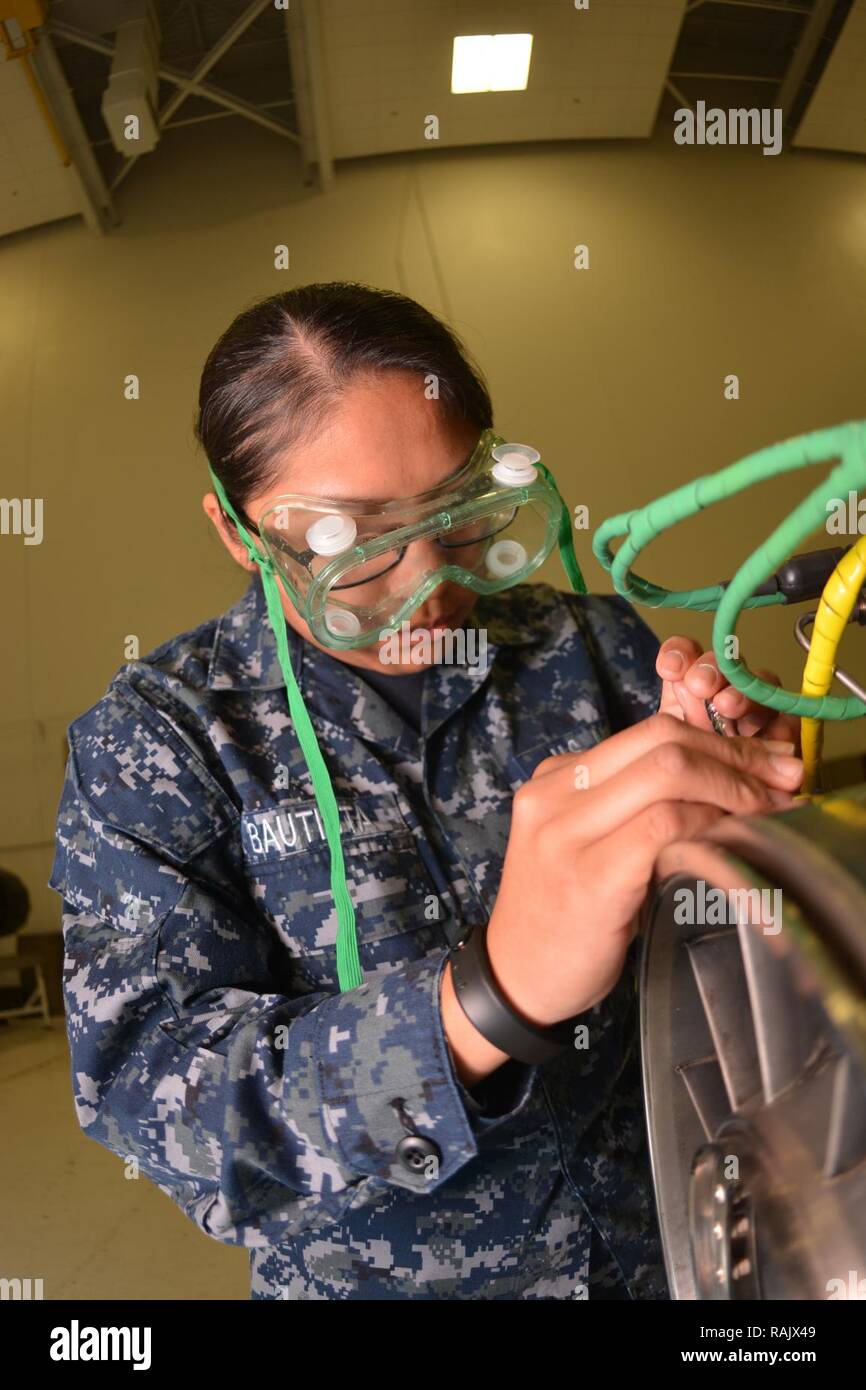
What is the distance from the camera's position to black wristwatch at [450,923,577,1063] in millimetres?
389

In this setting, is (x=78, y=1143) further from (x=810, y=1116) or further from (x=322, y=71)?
(x=810, y=1116)

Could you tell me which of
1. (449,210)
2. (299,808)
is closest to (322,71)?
(449,210)

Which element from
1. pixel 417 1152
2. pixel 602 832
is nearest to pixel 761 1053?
pixel 602 832

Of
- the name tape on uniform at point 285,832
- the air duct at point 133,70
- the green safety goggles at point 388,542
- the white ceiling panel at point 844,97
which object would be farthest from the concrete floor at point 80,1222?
the white ceiling panel at point 844,97

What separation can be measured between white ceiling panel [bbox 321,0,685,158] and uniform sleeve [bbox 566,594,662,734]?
1.26ft

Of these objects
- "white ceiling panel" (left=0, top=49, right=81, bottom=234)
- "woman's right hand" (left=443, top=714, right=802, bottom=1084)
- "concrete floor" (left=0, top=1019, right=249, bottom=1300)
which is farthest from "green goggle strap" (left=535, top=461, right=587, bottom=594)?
"concrete floor" (left=0, top=1019, right=249, bottom=1300)

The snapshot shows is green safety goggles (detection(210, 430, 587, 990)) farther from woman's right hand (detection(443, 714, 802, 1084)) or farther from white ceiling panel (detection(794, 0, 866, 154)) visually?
white ceiling panel (detection(794, 0, 866, 154))

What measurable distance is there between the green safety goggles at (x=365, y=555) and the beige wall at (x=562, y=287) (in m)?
0.27

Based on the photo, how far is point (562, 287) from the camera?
957 millimetres

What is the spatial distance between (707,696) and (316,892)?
0.25 meters

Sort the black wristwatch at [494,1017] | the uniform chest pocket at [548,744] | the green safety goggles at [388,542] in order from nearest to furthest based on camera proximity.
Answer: the black wristwatch at [494,1017], the green safety goggles at [388,542], the uniform chest pocket at [548,744]

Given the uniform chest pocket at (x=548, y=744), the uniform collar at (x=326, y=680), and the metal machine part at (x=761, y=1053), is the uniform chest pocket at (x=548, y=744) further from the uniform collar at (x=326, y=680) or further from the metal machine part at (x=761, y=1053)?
the metal machine part at (x=761, y=1053)

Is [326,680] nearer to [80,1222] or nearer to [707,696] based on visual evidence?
[707,696]

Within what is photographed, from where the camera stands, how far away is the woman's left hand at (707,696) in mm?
413
